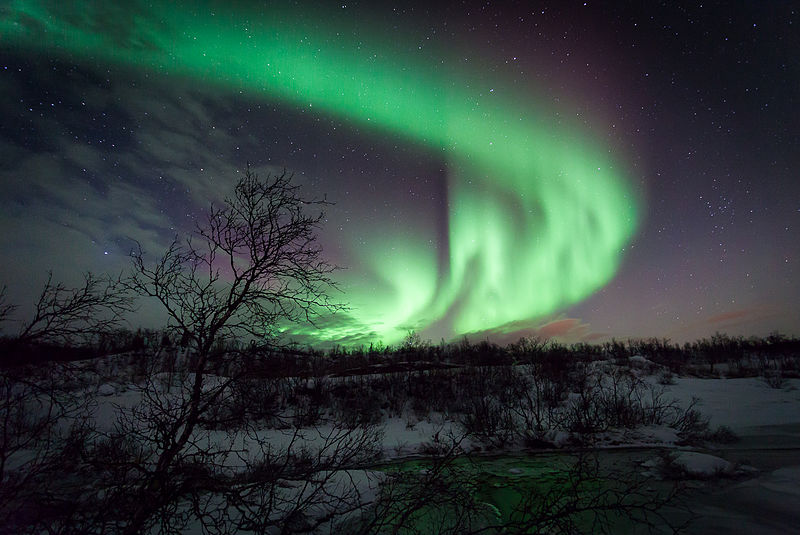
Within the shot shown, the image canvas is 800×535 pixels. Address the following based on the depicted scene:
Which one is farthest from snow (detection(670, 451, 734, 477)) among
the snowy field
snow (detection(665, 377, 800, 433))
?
snow (detection(665, 377, 800, 433))

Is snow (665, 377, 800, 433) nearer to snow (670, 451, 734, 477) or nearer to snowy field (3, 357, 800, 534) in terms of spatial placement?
snowy field (3, 357, 800, 534)

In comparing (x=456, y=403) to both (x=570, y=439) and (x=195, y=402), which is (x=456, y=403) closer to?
(x=570, y=439)

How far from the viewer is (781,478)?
36.2ft

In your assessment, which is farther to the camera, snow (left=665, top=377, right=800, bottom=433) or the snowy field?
snow (left=665, top=377, right=800, bottom=433)

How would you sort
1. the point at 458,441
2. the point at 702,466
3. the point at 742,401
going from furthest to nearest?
1. the point at 742,401
2. the point at 458,441
3. the point at 702,466

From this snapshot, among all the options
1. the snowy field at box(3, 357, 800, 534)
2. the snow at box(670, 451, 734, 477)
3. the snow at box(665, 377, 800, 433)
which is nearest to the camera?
the snowy field at box(3, 357, 800, 534)

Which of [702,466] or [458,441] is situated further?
[458,441]

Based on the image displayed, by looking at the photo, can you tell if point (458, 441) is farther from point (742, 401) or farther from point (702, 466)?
point (742, 401)

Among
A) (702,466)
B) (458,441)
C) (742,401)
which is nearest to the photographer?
(702,466)

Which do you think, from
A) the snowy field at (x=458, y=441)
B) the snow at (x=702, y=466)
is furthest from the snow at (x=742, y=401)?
the snow at (x=702, y=466)

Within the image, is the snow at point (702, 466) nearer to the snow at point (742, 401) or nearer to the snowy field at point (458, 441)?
the snowy field at point (458, 441)

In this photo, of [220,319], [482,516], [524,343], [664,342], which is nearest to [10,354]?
[220,319]

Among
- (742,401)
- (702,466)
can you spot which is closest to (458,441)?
(702,466)

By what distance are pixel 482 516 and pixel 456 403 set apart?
17.5 meters
